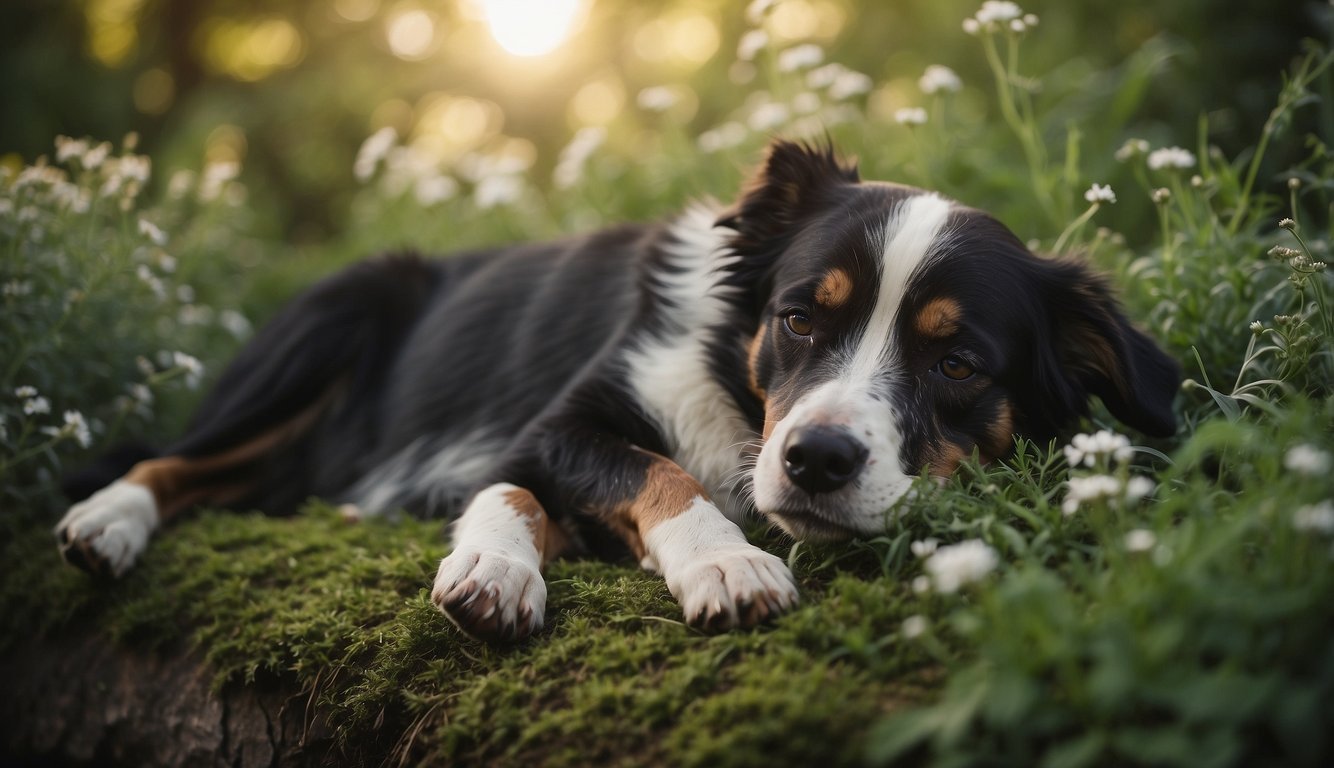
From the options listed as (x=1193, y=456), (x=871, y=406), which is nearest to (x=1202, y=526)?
(x=1193, y=456)

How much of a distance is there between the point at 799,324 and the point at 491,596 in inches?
46.0

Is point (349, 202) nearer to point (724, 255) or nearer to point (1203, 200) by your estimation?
point (724, 255)

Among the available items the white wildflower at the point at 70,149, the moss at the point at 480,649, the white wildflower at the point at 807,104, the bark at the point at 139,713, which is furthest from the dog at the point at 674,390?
the white wildflower at the point at 807,104

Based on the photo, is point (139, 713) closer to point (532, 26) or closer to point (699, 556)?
point (699, 556)

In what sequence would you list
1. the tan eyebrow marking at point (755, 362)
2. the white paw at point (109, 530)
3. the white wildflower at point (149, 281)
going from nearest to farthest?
the tan eyebrow marking at point (755, 362)
the white paw at point (109, 530)
the white wildflower at point (149, 281)

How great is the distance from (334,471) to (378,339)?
0.63 meters

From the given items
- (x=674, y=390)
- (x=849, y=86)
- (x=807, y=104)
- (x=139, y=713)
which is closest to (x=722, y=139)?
(x=807, y=104)

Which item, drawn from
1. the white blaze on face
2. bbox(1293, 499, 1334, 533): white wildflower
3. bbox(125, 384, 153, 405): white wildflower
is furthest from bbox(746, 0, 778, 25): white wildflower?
bbox(1293, 499, 1334, 533): white wildflower

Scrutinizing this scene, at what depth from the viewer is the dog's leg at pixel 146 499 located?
3.25 m

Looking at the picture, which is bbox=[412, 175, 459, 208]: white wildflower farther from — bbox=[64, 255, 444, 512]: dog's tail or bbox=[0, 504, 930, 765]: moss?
bbox=[0, 504, 930, 765]: moss

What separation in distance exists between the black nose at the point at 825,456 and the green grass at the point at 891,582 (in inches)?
7.5

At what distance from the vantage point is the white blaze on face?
241 centimetres

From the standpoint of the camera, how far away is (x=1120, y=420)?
2.88 meters

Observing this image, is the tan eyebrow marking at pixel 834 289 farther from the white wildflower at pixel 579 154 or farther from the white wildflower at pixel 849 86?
the white wildflower at pixel 579 154
